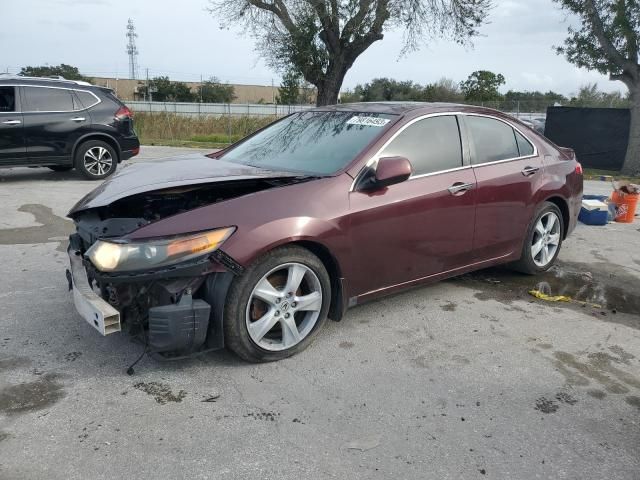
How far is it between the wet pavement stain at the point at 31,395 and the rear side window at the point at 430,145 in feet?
8.26

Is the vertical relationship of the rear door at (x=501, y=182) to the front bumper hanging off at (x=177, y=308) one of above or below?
above

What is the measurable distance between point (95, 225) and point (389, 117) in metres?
2.21

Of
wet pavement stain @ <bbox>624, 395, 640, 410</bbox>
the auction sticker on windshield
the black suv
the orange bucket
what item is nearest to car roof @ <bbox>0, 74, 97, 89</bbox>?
the black suv

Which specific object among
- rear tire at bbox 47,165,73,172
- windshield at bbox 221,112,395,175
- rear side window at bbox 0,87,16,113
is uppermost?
rear side window at bbox 0,87,16,113

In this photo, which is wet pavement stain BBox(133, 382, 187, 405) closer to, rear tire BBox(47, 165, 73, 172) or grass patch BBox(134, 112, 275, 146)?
rear tire BBox(47, 165, 73, 172)

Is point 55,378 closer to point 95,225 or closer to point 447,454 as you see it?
point 95,225

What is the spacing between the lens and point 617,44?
1717 centimetres

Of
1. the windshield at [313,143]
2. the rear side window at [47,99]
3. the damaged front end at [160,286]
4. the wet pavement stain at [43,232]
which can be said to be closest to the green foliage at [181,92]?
the rear side window at [47,99]

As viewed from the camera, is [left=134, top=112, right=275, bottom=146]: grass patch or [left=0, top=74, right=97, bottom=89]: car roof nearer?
[left=0, top=74, right=97, bottom=89]: car roof

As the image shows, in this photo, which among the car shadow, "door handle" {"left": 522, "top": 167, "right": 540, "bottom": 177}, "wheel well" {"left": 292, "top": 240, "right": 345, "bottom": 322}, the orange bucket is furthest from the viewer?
the car shadow

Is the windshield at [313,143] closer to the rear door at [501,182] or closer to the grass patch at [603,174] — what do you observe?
the rear door at [501,182]

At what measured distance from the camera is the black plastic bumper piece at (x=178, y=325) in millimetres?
3061

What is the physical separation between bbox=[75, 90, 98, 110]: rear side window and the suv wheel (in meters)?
0.63

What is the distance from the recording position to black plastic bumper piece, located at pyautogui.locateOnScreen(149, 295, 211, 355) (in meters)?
3.06
